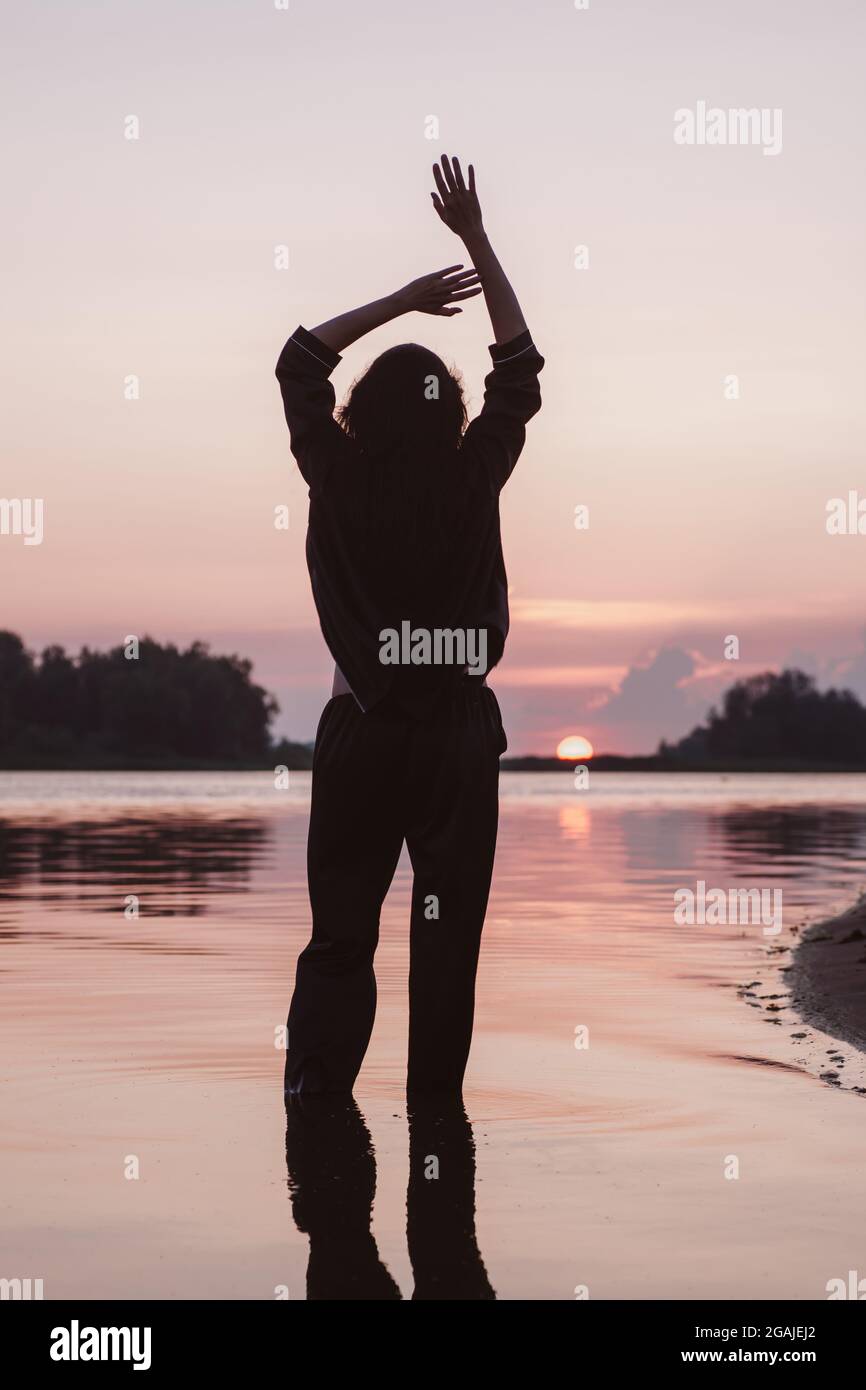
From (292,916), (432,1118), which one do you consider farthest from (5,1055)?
(292,916)

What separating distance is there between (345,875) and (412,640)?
76cm

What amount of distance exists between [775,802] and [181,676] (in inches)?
4372

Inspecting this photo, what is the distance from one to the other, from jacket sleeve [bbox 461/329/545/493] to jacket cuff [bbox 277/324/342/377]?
A: 0.49 meters

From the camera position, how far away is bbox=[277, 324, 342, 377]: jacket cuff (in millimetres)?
5492

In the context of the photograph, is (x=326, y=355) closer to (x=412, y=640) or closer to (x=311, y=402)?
(x=311, y=402)

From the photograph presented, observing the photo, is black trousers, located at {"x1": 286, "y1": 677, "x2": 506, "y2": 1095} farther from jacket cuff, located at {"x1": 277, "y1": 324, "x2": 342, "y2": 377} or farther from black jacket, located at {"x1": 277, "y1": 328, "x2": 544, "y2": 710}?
jacket cuff, located at {"x1": 277, "y1": 324, "x2": 342, "y2": 377}

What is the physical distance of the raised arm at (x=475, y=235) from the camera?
18.1ft

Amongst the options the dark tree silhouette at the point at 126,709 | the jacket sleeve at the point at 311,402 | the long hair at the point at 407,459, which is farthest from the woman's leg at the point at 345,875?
the dark tree silhouette at the point at 126,709

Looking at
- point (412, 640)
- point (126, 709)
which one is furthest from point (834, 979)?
point (126, 709)

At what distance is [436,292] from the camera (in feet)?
17.9

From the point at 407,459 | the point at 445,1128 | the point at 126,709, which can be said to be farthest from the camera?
the point at 126,709

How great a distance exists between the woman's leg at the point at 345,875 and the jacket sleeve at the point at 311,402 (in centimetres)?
75

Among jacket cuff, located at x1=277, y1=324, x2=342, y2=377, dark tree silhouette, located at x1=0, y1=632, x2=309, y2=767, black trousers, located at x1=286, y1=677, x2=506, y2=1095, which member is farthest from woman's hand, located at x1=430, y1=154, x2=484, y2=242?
dark tree silhouette, located at x1=0, y1=632, x2=309, y2=767
